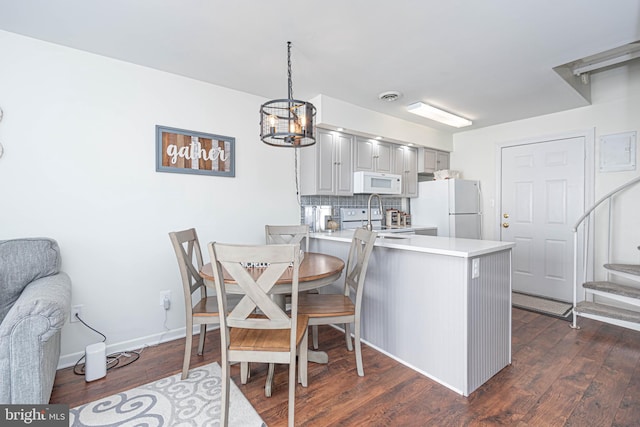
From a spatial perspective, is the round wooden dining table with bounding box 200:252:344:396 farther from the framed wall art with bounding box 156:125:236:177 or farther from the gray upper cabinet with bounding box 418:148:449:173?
the gray upper cabinet with bounding box 418:148:449:173

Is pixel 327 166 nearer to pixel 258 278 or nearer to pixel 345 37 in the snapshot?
pixel 345 37

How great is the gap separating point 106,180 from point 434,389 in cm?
288

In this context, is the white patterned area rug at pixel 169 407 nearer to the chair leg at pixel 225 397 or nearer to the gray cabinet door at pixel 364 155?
the chair leg at pixel 225 397

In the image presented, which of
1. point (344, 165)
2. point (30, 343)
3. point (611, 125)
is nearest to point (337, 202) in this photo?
point (344, 165)

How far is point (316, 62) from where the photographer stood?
8.13ft

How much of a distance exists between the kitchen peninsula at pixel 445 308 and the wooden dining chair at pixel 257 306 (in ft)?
3.24

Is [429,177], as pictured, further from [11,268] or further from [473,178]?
[11,268]

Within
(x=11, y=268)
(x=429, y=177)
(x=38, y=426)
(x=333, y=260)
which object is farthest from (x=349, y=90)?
(x=38, y=426)

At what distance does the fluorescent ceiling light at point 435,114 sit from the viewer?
11.1 ft

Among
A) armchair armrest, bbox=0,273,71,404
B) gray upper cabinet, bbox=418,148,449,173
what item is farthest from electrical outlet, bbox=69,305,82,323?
gray upper cabinet, bbox=418,148,449,173

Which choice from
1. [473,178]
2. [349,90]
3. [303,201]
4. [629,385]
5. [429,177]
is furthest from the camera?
[429,177]

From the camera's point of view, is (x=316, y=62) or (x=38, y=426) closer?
(x=38, y=426)

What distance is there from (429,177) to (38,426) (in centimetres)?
503

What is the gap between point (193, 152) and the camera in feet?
9.17
